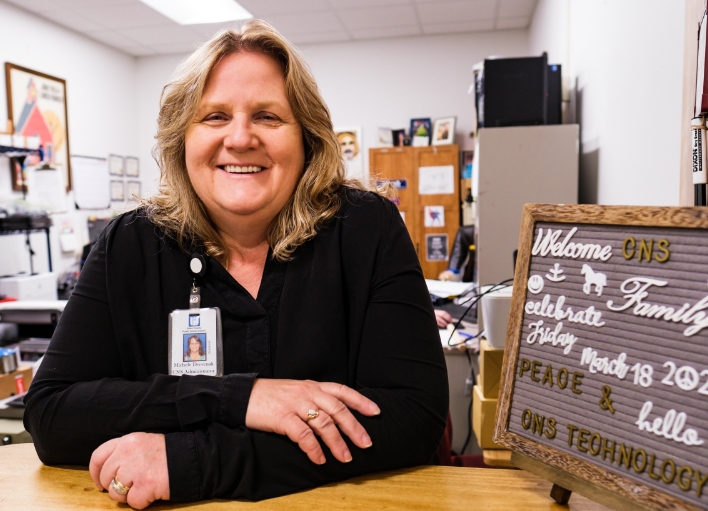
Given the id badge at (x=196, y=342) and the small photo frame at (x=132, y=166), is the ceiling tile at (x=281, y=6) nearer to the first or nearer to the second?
the small photo frame at (x=132, y=166)

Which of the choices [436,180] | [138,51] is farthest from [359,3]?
[138,51]

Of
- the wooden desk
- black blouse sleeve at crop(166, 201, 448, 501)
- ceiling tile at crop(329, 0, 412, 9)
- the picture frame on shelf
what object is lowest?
the wooden desk

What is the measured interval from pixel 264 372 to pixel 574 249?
0.59 meters

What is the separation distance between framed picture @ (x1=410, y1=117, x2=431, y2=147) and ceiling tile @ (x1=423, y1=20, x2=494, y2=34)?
86 centimetres

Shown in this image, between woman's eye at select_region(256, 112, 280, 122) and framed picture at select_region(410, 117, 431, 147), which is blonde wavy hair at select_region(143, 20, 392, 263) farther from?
framed picture at select_region(410, 117, 431, 147)

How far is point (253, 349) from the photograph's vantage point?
997 millimetres

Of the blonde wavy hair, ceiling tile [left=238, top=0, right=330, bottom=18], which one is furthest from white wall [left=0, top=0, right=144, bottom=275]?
the blonde wavy hair

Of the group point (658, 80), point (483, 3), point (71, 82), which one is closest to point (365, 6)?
point (483, 3)

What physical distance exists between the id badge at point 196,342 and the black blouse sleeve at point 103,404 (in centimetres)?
8

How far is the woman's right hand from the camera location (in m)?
0.78

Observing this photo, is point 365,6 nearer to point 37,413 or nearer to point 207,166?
point 207,166

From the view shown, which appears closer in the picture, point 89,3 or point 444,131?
point 89,3

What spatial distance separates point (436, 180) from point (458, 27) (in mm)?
1533

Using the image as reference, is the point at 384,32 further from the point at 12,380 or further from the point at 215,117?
the point at 215,117
